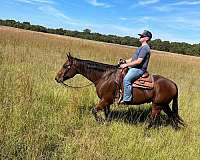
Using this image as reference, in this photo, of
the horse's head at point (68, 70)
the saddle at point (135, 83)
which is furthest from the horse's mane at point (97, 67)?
the saddle at point (135, 83)

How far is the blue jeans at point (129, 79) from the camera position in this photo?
23.6ft

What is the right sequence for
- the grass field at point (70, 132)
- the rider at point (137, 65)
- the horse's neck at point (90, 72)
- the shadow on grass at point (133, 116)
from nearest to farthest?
1. the grass field at point (70, 132)
2. the rider at point (137, 65)
3. the horse's neck at point (90, 72)
4. the shadow on grass at point (133, 116)

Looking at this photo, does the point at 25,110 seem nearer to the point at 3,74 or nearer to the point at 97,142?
the point at 97,142

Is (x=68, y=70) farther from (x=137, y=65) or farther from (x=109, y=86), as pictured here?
(x=137, y=65)

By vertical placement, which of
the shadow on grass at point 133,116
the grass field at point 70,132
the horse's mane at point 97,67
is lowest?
the shadow on grass at point 133,116

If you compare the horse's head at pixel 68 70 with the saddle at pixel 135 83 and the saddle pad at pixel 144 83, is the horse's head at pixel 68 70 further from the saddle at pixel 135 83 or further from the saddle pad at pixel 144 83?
the saddle pad at pixel 144 83

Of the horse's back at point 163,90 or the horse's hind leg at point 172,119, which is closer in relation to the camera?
the horse's back at point 163,90

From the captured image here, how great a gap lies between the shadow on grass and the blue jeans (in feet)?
2.00

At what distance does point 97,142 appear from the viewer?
532cm

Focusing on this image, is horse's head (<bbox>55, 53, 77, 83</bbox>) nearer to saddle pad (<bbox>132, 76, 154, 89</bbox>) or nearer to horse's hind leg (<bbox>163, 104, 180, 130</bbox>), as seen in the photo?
saddle pad (<bbox>132, 76, 154, 89</bbox>)

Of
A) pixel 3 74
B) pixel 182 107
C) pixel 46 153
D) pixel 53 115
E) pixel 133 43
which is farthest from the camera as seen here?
pixel 133 43

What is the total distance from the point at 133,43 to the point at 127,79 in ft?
204

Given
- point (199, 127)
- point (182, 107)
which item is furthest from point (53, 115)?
point (182, 107)

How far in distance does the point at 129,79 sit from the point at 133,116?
1.52m
